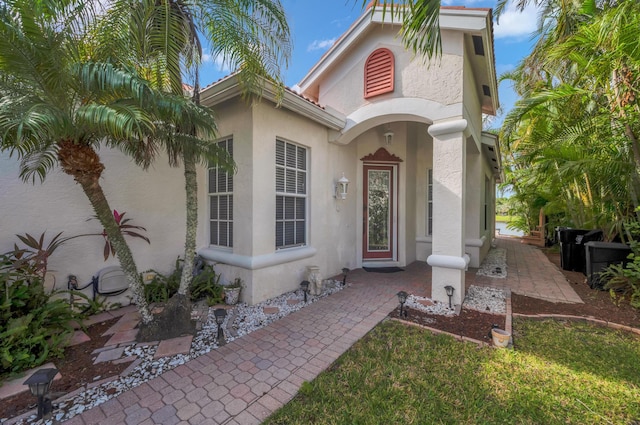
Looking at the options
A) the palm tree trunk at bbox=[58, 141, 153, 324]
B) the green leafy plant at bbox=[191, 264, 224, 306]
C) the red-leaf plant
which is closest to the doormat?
the green leafy plant at bbox=[191, 264, 224, 306]

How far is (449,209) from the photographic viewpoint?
16.2ft

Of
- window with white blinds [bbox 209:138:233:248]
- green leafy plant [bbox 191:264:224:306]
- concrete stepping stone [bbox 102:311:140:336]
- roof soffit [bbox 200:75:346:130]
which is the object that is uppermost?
roof soffit [bbox 200:75:346:130]

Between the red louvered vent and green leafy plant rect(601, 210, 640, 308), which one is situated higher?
the red louvered vent

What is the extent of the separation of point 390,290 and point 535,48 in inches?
375

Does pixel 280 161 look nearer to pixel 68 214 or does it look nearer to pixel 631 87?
pixel 68 214

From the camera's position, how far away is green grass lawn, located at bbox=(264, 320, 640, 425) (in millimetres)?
2432

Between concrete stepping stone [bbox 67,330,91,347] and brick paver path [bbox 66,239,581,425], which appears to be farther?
concrete stepping stone [bbox 67,330,91,347]

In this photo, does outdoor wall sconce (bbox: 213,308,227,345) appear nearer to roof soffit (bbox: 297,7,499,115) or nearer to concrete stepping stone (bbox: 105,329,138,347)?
concrete stepping stone (bbox: 105,329,138,347)

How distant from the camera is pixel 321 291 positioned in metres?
5.68

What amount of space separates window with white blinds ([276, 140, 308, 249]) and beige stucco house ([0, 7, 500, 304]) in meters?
0.03

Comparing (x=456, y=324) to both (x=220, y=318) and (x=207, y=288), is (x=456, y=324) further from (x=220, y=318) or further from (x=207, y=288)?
(x=207, y=288)

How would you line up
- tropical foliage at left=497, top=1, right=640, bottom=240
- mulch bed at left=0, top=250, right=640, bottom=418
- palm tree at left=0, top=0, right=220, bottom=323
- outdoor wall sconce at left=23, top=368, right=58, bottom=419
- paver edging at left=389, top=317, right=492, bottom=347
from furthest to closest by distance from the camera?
tropical foliage at left=497, top=1, right=640, bottom=240 < paver edging at left=389, top=317, right=492, bottom=347 < mulch bed at left=0, top=250, right=640, bottom=418 < palm tree at left=0, top=0, right=220, bottom=323 < outdoor wall sconce at left=23, top=368, right=58, bottom=419

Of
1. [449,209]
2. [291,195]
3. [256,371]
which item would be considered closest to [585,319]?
[449,209]

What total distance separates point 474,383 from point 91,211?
647 centimetres
